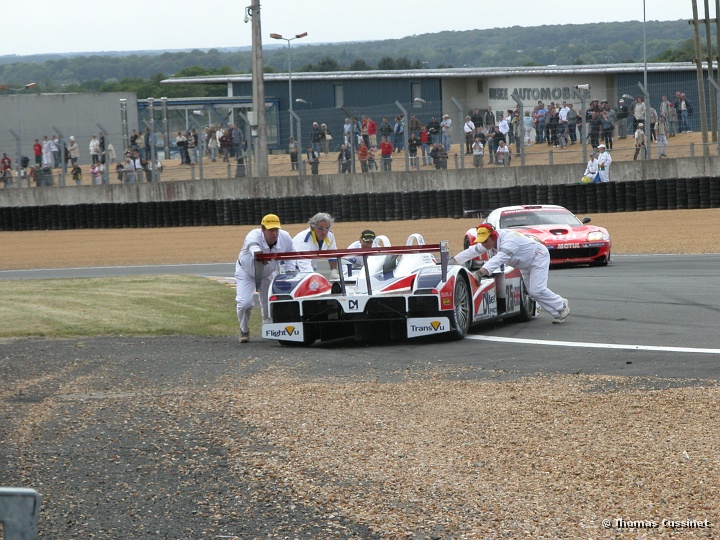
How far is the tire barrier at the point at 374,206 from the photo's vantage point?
26.1m

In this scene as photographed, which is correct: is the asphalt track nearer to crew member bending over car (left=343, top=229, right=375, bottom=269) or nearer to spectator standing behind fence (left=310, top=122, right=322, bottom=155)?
crew member bending over car (left=343, top=229, right=375, bottom=269)

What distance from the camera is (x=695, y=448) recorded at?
620 cm

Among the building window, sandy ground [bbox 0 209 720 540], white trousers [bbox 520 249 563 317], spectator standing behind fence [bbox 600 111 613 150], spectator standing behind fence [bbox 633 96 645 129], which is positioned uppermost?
the building window

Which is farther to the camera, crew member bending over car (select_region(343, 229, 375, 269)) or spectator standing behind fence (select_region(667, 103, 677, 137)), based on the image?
spectator standing behind fence (select_region(667, 103, 677, 137))

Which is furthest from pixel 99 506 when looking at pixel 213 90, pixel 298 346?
pixel 213 90

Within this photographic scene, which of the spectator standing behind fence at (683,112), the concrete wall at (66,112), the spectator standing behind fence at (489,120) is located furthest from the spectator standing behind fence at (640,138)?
the concrete wall at (66,112)

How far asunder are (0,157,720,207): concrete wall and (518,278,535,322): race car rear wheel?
50.5 ft

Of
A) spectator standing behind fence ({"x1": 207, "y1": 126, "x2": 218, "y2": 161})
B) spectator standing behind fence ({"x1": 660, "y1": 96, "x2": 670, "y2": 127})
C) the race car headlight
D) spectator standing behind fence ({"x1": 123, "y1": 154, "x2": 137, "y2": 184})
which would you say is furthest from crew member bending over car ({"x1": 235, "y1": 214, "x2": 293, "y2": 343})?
spectator standing behind fence ({"x1": 123, "y1": 154, "x2": 137, "y2": 184})

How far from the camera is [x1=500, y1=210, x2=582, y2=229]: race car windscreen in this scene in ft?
65.4

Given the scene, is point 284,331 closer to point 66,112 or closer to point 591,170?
point 591,170

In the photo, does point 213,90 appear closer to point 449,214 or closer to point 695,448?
point 449,214

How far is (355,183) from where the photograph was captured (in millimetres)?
32375

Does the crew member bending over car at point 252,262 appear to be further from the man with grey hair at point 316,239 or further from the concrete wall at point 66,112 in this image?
the concrete wall at point 66,112

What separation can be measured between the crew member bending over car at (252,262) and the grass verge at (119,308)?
3.49 feet
